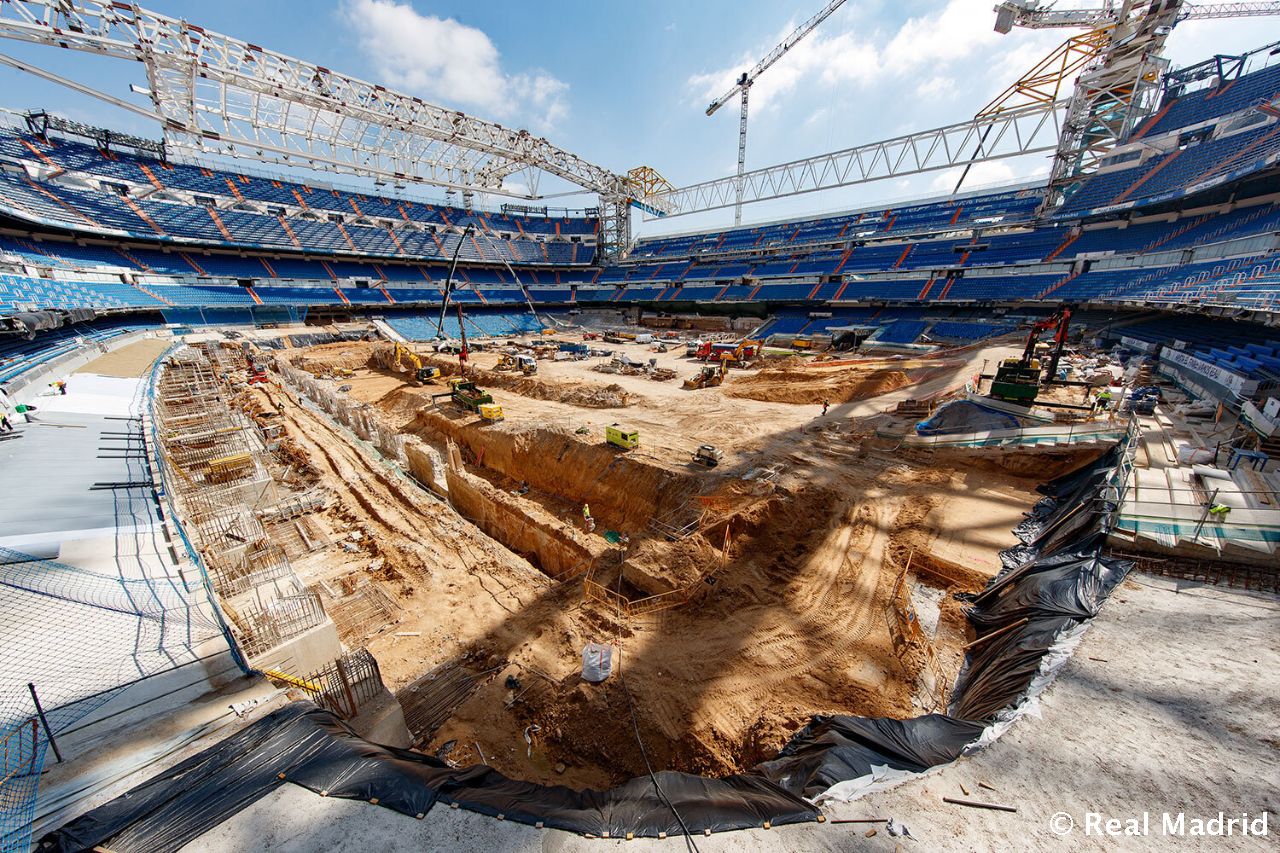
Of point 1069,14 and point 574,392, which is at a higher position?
point 1069,14

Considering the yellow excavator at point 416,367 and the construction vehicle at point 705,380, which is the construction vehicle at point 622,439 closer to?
the construction vehicle at point 705,380

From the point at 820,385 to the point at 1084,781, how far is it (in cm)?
2029

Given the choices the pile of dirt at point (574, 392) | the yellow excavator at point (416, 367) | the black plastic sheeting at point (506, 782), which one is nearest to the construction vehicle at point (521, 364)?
the pile of dirt at point (574, 392)

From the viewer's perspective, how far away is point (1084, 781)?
408 centimetres

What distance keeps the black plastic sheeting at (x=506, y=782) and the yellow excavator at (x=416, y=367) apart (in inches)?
1059

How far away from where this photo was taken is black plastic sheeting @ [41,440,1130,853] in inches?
127

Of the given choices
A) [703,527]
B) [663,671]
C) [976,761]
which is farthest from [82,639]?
[703,527]

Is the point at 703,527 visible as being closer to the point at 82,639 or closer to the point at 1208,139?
the point at 82,639

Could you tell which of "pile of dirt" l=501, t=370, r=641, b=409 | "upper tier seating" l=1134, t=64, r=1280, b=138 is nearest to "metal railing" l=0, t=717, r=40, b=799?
"pile of dirt" l=501, t=370, r=641, b=409

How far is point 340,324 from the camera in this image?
4272cm

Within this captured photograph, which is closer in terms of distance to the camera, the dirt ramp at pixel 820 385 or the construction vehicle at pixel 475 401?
the construction vehicle at pixel 475 401

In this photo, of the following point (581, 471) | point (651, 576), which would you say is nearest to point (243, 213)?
point (581, 471)

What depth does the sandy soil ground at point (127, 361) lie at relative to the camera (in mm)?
18562

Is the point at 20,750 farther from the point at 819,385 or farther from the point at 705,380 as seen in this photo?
the point at 819,385
